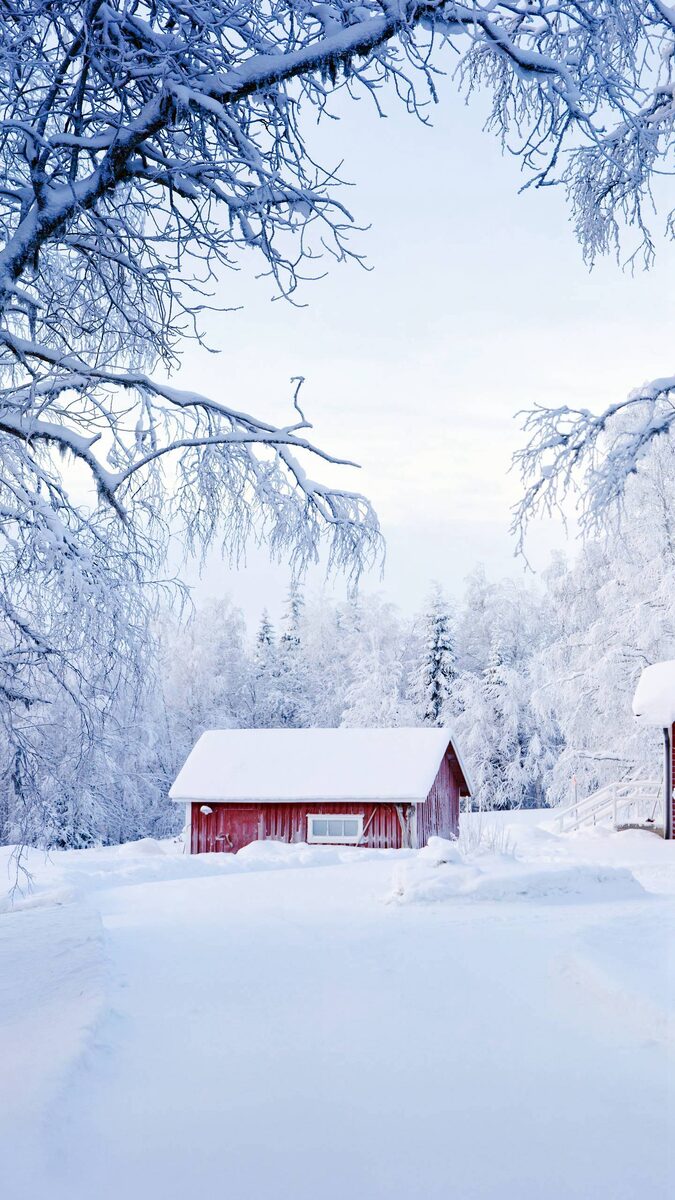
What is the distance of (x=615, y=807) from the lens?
23438 mm

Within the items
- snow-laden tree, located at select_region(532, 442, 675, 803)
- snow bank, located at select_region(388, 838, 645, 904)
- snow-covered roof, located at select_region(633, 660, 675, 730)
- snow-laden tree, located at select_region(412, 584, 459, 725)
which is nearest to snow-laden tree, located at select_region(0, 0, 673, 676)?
snow bank, located at select_region(388, 838, 645, 904)

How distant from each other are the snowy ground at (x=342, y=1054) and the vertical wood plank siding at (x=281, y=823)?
1488cm

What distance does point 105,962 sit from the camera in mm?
7520

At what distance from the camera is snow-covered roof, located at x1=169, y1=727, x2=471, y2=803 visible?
24.9 metres

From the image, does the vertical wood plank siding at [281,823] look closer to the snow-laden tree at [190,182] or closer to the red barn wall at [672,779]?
the red barn wall at [672,779]

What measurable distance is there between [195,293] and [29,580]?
188 centimetres

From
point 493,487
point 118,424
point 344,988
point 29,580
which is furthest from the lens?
point 493,487

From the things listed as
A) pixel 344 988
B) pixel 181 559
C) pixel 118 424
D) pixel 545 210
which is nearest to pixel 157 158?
pixel 118 424

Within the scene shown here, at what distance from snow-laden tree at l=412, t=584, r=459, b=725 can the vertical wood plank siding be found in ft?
59.8

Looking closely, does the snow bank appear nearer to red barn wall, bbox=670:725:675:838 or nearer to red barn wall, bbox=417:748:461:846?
red barn wall, bbox=670:725:675:838

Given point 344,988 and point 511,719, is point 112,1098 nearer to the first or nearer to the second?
point 344,988

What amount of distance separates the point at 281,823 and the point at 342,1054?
66.7ft

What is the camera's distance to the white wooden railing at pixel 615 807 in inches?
920

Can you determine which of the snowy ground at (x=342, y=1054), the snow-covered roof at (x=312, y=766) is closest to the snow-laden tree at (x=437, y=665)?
the snow-covered roof at (x=312, y=766)
